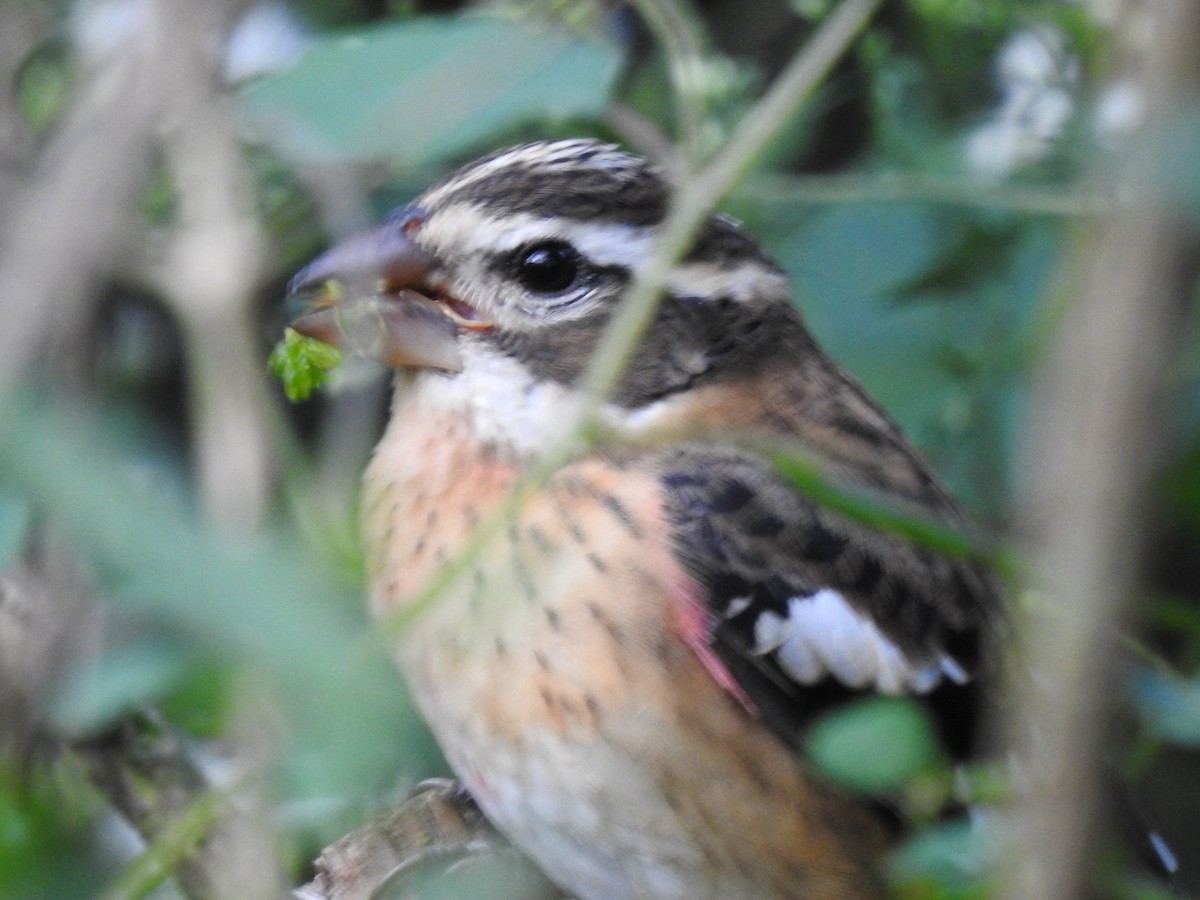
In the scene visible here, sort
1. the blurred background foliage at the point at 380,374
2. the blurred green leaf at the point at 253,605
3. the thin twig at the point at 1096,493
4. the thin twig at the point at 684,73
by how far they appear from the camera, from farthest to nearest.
Answer: the thin twig at the point at 684,73 → the blurred background foliage at the point at 380,374 → the blurred green leaf at the point at 253,605 → the thin twig at the point at 1096,493

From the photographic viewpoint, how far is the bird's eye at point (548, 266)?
7.53 feet

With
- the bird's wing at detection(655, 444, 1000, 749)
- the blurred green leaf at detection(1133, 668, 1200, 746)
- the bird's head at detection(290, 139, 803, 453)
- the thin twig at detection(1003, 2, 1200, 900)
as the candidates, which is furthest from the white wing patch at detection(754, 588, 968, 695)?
the thin twig at detection(1003, 2, 1200, 900)

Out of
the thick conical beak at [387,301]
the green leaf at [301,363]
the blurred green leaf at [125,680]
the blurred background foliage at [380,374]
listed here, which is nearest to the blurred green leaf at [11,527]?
the blurred background foliage at [380,374]

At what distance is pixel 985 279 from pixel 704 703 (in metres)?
1.15

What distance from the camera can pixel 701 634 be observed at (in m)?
2.15

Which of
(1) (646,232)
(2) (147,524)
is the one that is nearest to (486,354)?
(1) (646,232)

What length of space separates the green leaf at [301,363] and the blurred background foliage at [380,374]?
70 millimetres

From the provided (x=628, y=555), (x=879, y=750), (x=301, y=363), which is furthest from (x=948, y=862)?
(x=301, y=363)

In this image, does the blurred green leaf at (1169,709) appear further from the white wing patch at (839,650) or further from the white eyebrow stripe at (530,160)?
the white eyebrow stripe at (530,160)

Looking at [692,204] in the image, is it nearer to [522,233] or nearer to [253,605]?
[522,233]

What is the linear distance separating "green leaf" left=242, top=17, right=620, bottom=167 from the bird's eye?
538mm

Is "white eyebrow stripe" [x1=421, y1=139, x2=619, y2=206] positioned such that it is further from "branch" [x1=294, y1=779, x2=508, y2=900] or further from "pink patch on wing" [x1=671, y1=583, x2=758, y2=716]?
"branch" [x1=294, y1=779, x2=508, y2=900]

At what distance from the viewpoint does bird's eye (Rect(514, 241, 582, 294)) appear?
2.29 m

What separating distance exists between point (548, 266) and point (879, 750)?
3.27 ft
